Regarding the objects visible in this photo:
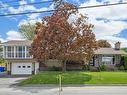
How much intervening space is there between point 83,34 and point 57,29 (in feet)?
11.3

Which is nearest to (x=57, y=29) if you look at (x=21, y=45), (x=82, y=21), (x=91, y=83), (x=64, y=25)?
(x=64, y=25)

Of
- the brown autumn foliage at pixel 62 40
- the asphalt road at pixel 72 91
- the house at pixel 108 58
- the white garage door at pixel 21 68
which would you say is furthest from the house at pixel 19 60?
the asphalt road at pixel 72 91

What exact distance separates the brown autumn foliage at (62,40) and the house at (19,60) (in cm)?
1522

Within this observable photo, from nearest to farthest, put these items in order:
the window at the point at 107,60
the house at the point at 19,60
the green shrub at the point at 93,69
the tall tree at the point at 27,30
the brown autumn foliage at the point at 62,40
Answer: the brown autumn foliage at the point at 62,40 < the green shrub at the point at 93,69 < the house at the point at 19,60 < the window at the point at 107,60 < the tall tree at the point at 27,30

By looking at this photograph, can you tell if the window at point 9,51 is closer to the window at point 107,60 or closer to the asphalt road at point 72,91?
the window at point 107,60

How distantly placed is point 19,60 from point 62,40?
18198 mm

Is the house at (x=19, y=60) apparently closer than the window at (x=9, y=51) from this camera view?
Yes

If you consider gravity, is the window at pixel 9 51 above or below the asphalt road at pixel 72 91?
above

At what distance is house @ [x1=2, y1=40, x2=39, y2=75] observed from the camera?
59.2 metres

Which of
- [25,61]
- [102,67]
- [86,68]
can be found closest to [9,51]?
[25,61]

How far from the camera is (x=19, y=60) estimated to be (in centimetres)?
5928

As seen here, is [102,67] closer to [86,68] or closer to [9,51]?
[86,68]

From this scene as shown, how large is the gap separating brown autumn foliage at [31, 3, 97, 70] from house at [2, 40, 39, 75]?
15.2 meters

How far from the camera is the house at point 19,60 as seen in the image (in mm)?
59156
